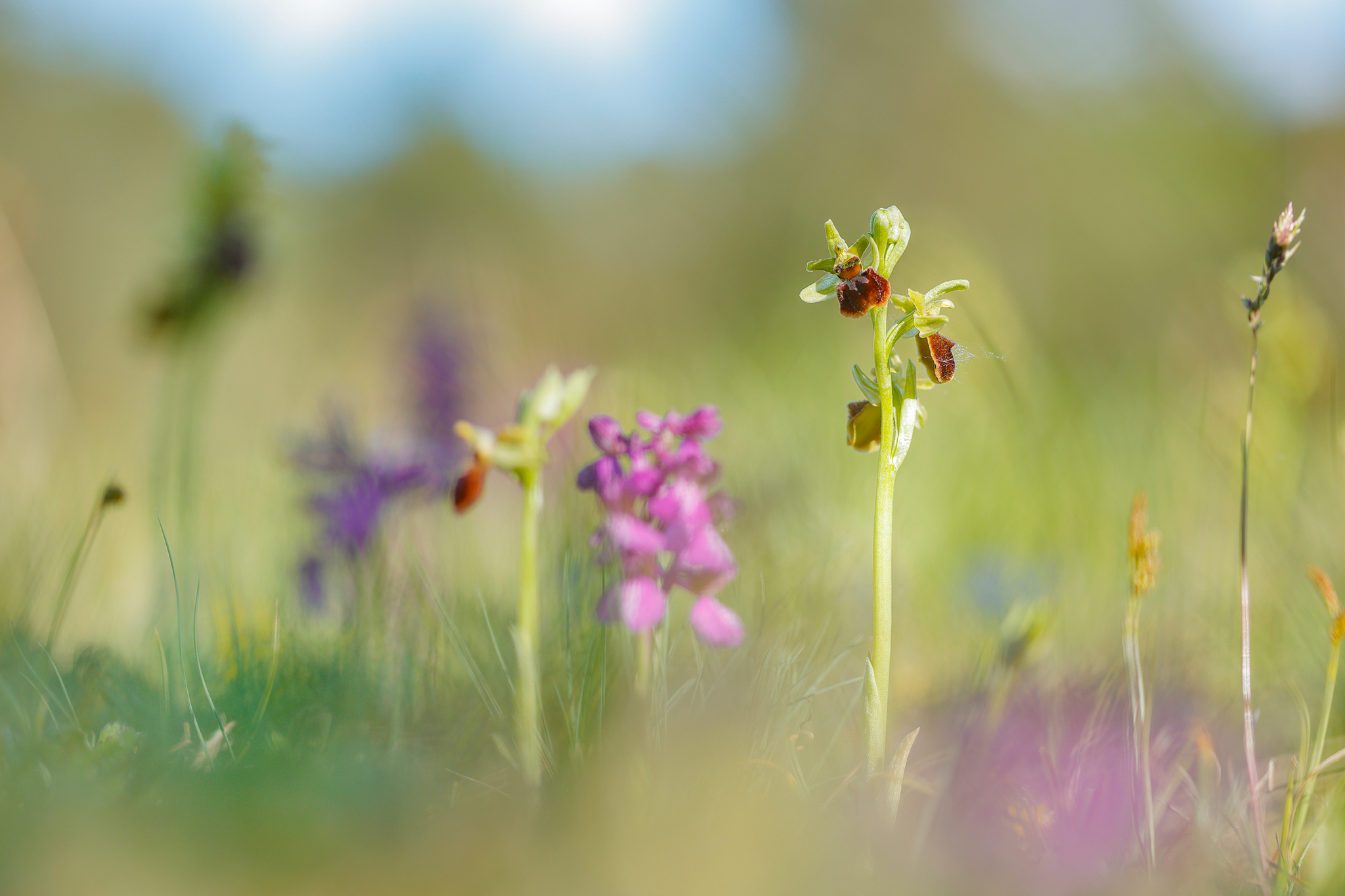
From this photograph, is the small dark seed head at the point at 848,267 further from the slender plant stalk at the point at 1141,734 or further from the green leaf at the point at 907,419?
the slender plant stalk at the point at 1141,734

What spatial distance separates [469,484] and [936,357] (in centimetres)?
47

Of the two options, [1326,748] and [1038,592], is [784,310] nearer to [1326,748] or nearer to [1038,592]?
[1038,592]

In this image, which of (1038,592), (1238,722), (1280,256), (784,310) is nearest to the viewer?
(1280,256)

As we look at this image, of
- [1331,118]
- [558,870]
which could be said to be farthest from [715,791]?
[1331,118]

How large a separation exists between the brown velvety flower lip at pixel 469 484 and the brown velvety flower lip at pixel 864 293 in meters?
0.37

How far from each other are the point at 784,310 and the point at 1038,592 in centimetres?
207

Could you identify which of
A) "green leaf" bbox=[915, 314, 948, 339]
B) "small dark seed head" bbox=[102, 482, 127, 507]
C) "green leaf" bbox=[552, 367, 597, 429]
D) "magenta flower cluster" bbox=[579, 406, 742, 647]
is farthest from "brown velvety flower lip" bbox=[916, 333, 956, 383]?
"small dark seed head" bbox=[102, 482, 127, 507]

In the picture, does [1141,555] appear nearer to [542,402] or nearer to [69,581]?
[542,402]

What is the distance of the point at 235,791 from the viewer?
2.11 ft

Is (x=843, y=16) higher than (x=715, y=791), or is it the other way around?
(x=843, y=16)

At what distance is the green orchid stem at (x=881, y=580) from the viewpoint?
74 cm

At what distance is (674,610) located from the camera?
1.31 metres

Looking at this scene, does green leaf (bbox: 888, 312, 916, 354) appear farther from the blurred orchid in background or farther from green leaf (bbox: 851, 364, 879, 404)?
the blurred orchid in background

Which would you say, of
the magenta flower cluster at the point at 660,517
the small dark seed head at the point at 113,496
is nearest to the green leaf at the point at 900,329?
the magenta flower cluster at the point at 660,517
